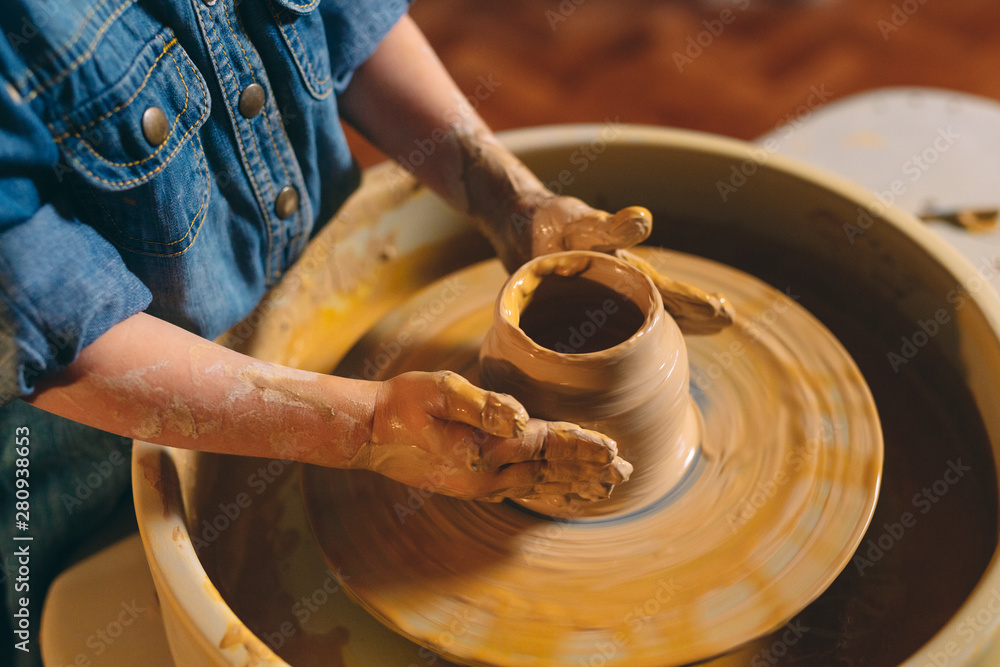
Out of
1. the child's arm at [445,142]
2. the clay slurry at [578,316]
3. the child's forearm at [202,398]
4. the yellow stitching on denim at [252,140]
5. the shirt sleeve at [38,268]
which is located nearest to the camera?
the shirt sleeve at [38,268]

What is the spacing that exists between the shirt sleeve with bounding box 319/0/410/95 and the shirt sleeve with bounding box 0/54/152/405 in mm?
457

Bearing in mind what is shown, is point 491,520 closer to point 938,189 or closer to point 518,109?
point 938,189

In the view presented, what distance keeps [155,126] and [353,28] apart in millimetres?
380

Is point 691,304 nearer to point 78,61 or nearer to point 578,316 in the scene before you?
point 578,316

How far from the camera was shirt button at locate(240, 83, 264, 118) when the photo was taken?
1014 millimetres

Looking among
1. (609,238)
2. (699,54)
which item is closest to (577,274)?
(609,238)

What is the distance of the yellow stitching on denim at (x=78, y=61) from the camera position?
0.78m

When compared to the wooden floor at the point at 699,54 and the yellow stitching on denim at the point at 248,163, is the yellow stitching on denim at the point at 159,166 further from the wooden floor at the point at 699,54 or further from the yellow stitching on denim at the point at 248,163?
the wooden floor at the point at 699,54

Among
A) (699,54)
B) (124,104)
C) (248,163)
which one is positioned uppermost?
(124,104)

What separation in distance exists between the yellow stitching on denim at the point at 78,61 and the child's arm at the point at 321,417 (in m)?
0.24

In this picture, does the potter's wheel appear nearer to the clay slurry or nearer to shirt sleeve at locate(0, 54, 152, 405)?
the clay slurry

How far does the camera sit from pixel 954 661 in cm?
83

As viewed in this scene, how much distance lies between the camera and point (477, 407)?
878mm

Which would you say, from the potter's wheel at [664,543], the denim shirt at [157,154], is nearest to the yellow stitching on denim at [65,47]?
the denim shirt at [157,154]
